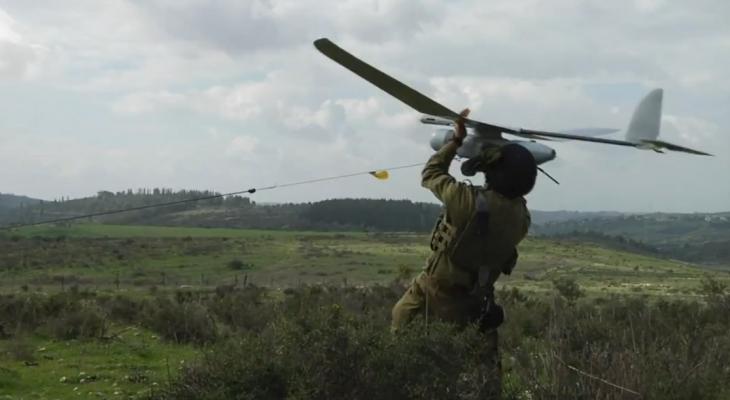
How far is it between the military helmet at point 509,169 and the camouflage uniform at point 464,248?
0.08 meters

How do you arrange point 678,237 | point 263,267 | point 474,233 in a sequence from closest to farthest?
point 474,233, point 263,267, point 678,237

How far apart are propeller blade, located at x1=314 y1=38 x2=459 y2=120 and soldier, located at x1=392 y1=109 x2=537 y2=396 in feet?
1.02

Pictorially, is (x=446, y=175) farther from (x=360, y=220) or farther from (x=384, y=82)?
(x=360, y=220)

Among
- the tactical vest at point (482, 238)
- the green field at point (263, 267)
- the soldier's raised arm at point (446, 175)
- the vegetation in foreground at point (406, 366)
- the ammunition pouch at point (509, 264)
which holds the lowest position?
the green field at point (263, 267)

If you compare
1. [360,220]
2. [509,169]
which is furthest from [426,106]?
[360,220]

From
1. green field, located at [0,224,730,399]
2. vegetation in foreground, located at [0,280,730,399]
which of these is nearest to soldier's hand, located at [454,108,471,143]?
vegetation in foreground, located at [0,280,730,399]

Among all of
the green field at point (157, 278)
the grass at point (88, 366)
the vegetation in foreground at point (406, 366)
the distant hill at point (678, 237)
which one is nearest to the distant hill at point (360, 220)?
the distant hill at point (678, 237)

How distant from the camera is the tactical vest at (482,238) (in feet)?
17.9

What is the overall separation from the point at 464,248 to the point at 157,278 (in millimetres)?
40227

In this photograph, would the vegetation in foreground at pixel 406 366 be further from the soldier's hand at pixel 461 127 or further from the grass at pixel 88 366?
the soldier's hand at pixel 461 127

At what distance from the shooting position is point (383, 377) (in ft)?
16.3

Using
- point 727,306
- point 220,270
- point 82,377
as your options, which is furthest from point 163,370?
point 220,270

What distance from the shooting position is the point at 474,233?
5465 millimetres

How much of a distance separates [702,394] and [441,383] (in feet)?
9.66
